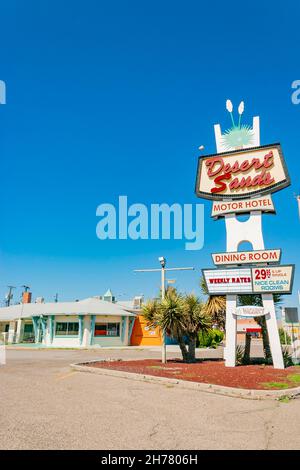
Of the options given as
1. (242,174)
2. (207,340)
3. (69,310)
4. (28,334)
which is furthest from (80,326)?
(242,174)

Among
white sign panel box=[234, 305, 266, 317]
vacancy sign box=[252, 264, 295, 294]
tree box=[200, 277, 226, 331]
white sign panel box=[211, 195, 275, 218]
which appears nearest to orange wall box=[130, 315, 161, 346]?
tree box=[200, 277, 226, 331]

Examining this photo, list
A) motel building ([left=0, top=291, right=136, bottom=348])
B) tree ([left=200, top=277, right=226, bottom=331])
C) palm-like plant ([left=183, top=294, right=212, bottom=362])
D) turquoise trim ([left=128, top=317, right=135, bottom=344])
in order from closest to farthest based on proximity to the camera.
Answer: palm-like plant ([left=183, top=294, right=212, bottom=362])
tree ([left=200, top=277, right=226, bottom=331])
motel building ([left=0, top=291, right=136, bottom=348])
turquoise trim ([left=128, top=317, right=135, bottom=344])

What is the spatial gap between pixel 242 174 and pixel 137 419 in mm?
15810

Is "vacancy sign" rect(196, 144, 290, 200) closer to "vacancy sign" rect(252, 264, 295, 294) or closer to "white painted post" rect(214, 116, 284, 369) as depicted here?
"white painted post" rect(214, 116, 284, 369)

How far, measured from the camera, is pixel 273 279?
61.9 feet

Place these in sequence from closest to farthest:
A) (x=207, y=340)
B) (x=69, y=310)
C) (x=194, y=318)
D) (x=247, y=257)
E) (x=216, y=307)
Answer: (x=247, y=257)
(x=194, y=318)
(x=216, y=307)
(x=69, y=310)
(x=207, y=340)

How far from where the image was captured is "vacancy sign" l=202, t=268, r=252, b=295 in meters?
19.5

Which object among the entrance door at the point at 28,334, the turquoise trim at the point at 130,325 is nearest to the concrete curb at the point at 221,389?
the turquoise trim at the point at 130,325

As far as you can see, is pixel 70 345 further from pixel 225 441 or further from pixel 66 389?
Answer: pixel 225 441

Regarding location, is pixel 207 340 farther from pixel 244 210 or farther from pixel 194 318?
pixel 244 210

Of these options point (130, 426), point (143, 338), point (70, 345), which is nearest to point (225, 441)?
point (130, 426)

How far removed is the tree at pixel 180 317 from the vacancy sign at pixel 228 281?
4.37ft

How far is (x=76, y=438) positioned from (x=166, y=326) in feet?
42.9

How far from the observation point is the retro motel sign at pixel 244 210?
18.9 m
